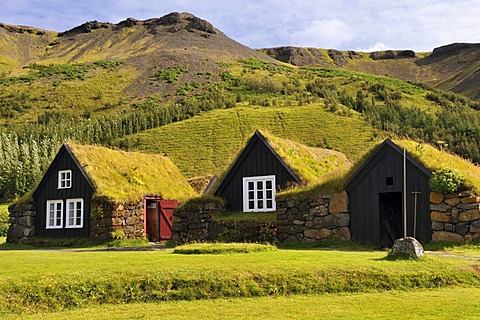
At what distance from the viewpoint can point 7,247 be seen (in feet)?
101

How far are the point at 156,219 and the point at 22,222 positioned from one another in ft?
26.0

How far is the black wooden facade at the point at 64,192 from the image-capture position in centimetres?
3195

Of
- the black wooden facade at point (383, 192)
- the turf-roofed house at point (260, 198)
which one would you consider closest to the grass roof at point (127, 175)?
the turf-roofed house at point (260, 198)

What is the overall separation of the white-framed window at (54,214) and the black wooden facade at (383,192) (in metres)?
18.1

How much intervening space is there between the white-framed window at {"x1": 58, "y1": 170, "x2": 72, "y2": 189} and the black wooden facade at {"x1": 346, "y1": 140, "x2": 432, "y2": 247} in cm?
1748

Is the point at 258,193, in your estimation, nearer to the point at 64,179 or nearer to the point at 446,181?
the point at 446,181

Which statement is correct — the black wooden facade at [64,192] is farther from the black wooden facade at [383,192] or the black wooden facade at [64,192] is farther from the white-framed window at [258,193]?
the black wooden facade at [383,192]

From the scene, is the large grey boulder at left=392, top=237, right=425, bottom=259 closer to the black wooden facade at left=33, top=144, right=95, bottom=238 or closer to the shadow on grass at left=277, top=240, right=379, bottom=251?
the shadow on grass at left=277, top=240, right=379, bottom=251

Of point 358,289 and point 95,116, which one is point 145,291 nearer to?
point 358,289

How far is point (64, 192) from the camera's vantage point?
108ft

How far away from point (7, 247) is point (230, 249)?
1741cm

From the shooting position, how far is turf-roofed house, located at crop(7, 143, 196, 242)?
31.0 meters

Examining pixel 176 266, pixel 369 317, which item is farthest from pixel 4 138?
pixel 369 317

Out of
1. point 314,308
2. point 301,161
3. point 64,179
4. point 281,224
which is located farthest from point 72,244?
point 314,308
